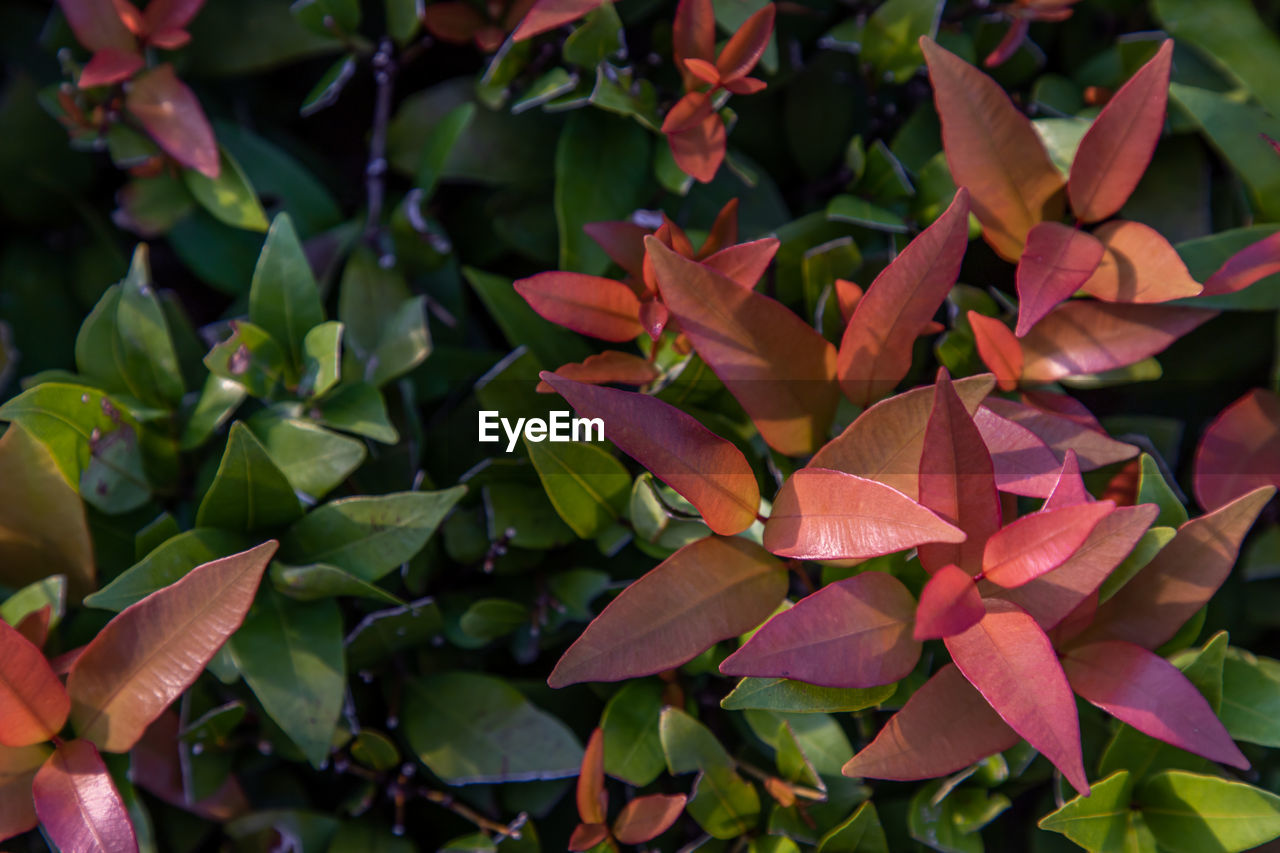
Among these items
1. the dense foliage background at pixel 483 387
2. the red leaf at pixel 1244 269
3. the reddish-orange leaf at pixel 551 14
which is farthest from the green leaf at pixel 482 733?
the red leaf at pixel 1244 269

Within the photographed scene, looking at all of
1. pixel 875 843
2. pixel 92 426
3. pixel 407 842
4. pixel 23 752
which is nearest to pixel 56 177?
pixel 92 426

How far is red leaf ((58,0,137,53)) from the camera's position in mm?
1026

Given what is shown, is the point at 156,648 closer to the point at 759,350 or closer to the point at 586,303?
the point at 586,303

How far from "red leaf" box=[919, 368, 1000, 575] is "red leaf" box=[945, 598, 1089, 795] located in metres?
0.05

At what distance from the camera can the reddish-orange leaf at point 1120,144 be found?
862 millimetres

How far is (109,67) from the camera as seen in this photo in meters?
1.00

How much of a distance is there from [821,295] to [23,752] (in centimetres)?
90

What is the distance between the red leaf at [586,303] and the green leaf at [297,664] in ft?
1.25

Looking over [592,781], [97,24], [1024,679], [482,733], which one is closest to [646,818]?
[592,781]

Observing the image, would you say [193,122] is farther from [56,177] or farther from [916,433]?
[916,433]

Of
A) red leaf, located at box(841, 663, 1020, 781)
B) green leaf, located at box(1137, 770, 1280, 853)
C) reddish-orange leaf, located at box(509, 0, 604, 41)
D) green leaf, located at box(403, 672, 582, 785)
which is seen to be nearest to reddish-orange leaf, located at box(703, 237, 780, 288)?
reddish-orange leaf, located at box(509, 0, 604, 41)

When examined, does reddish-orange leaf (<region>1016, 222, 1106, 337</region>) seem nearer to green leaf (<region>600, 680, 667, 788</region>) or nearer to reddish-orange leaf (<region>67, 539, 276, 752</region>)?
green leaf (<region>600, 680, 667, 788</region>)

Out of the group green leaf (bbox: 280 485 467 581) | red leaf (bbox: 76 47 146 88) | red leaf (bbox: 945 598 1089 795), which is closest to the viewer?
red leaf (bbox: 945 598 1089 795)

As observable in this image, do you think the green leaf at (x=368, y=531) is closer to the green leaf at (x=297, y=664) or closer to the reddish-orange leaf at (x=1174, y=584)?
the green leaf at (x=297, y=664)
